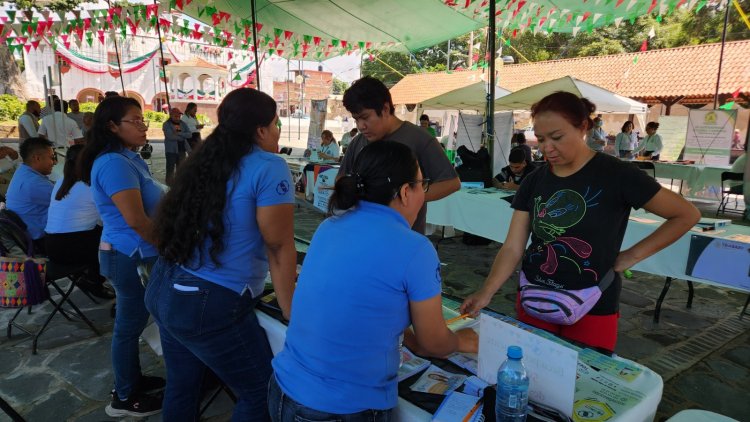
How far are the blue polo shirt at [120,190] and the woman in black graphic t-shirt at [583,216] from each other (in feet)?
4.63

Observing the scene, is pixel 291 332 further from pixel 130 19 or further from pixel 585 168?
pixel 130 19

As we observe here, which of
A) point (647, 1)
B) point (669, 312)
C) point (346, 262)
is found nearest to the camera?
point (346, 262)

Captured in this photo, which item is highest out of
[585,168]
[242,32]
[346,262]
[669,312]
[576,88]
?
[242,32]

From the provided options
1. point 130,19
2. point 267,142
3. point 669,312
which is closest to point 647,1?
point 669,312

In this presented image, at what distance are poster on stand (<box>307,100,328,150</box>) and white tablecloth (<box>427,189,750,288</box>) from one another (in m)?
4.92

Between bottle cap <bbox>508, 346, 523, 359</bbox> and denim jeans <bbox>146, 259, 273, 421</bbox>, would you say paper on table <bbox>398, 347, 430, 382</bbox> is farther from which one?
denim jeans <bbox>146, 259, 273, 421</bbox>

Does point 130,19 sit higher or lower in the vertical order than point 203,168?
higher

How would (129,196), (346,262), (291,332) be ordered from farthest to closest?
(129,196) → (291,332) → (346,262)

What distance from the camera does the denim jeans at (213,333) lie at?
1.42 m

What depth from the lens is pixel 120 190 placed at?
1.85 meters

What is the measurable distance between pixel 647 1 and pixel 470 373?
19.0 ft

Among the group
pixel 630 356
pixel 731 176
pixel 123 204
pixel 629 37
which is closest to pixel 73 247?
pixel 123 204

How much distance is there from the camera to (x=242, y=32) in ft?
26.4

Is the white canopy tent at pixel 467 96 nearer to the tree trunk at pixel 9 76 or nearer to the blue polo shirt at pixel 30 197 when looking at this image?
the blue polo shirt at pixel 30 197
